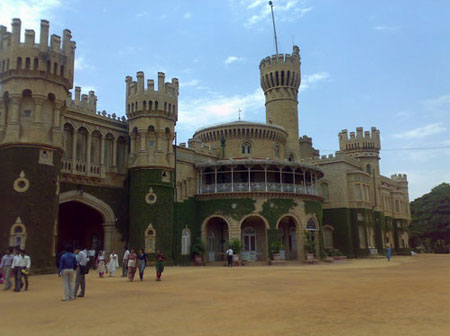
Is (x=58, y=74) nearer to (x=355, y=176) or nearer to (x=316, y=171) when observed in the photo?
(x=316, y=171)

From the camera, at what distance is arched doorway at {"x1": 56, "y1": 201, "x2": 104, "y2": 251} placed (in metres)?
35.1

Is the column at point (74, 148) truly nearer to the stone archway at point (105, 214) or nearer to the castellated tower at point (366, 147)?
the stone archway at point (105, 214)

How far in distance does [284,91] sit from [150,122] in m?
22.0

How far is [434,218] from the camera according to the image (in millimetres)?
70625

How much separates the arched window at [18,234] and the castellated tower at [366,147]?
45.7 meters

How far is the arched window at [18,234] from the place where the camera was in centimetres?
2462

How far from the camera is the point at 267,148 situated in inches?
1795

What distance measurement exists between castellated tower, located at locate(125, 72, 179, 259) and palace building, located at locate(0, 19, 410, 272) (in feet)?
0.28

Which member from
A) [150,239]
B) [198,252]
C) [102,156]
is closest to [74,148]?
[102,156]

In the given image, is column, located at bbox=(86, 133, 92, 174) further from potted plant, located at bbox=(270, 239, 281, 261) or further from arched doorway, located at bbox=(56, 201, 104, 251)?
potted plant, located at bbox=(270, 239, 281, 261)

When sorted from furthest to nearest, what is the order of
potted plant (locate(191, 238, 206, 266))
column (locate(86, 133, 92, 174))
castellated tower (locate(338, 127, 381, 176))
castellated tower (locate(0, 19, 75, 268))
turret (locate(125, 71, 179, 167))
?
castellated tower (locate(338, 127, 381, 176)) → potted plant (locate(191, 238, 206, 266)) → turret (locate(125, 71, 179, 167)) → column (locate(86, 133, 92, 174)) → castellated tower (locate(0, 19, 75, 268))

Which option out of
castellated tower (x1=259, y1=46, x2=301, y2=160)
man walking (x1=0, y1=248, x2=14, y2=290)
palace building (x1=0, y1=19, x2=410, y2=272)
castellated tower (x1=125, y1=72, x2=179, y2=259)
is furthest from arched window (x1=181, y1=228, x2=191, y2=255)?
man walking (x1=0, y1=248, x2=14, y2=290)

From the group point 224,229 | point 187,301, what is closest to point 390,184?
point 224,229

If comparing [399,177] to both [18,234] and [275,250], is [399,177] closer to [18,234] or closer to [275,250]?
[275,250]
